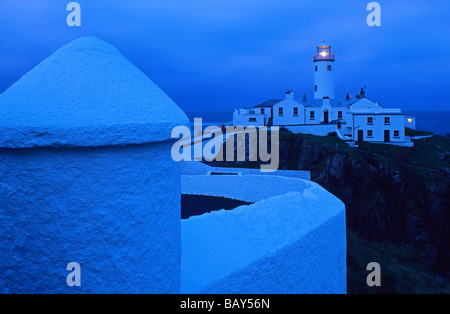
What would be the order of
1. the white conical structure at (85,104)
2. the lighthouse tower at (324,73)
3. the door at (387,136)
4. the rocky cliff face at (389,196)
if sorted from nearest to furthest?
the white conical structure at (85,104) < the rocky cliff face at (389,196) < the door at (387,136) < the lighthouse tower at (324,73)

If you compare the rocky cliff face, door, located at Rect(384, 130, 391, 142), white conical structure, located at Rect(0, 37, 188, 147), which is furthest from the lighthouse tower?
white conical structure, located at Rect(0, 37, 188, 147)

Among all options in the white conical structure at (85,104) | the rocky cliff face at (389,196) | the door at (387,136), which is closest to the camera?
the white conical structure at (85,104)

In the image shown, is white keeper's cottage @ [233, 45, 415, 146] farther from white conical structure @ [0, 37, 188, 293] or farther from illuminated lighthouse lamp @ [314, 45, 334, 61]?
white conical structure @ [0, 37, 188, 293]

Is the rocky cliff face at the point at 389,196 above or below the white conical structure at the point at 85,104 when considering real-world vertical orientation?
below

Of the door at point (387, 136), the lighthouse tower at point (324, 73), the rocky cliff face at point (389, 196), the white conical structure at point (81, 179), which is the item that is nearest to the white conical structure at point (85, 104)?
the white conical structure at point (81, 179)

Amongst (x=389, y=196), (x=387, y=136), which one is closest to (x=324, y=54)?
(x=387, y=136)

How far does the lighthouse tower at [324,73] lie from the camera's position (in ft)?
149

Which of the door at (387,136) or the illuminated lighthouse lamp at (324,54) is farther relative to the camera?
the illuminated lighthouse lamp at (324,54)

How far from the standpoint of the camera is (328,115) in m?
41.7

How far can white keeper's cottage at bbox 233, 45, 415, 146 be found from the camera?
37.1 m

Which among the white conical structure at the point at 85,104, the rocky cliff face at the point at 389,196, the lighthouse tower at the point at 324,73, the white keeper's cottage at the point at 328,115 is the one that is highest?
the lighthouse tower at the point at 324,73

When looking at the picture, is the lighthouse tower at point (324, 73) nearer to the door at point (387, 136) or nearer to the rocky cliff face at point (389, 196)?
the door at point (387, 136)

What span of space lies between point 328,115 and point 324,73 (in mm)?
6571
